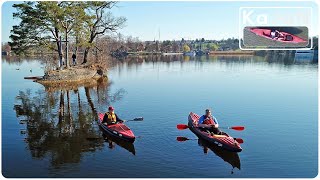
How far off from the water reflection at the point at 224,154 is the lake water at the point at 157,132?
0.02 metres

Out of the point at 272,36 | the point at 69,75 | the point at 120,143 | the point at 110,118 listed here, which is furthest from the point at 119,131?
the point at 69,75

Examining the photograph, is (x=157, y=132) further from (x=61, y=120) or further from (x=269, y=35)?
(x=269, y=35)

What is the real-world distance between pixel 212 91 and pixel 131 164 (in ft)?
35.3

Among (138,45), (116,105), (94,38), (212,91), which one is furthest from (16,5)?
(138,45)

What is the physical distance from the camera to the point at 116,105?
15.5m

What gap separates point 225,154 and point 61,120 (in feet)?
19.4

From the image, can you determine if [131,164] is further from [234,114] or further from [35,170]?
[234,114]

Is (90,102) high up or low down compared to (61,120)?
up

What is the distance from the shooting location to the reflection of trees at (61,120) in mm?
9797

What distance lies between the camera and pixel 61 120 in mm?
13055

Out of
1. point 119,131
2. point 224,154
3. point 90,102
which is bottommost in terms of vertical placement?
point 224,154

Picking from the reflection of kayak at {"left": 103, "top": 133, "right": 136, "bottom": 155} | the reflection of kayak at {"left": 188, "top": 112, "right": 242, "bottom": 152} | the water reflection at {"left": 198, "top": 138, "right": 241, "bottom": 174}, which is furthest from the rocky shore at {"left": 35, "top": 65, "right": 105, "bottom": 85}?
the water reflection at {"left": 198, "top": 138, "right": 241, "bottom": 174}

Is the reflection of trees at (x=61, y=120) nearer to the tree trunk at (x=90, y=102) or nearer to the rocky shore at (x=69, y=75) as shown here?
the tree trunk at (x=90, y=102)

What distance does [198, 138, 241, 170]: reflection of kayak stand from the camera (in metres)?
9.06
